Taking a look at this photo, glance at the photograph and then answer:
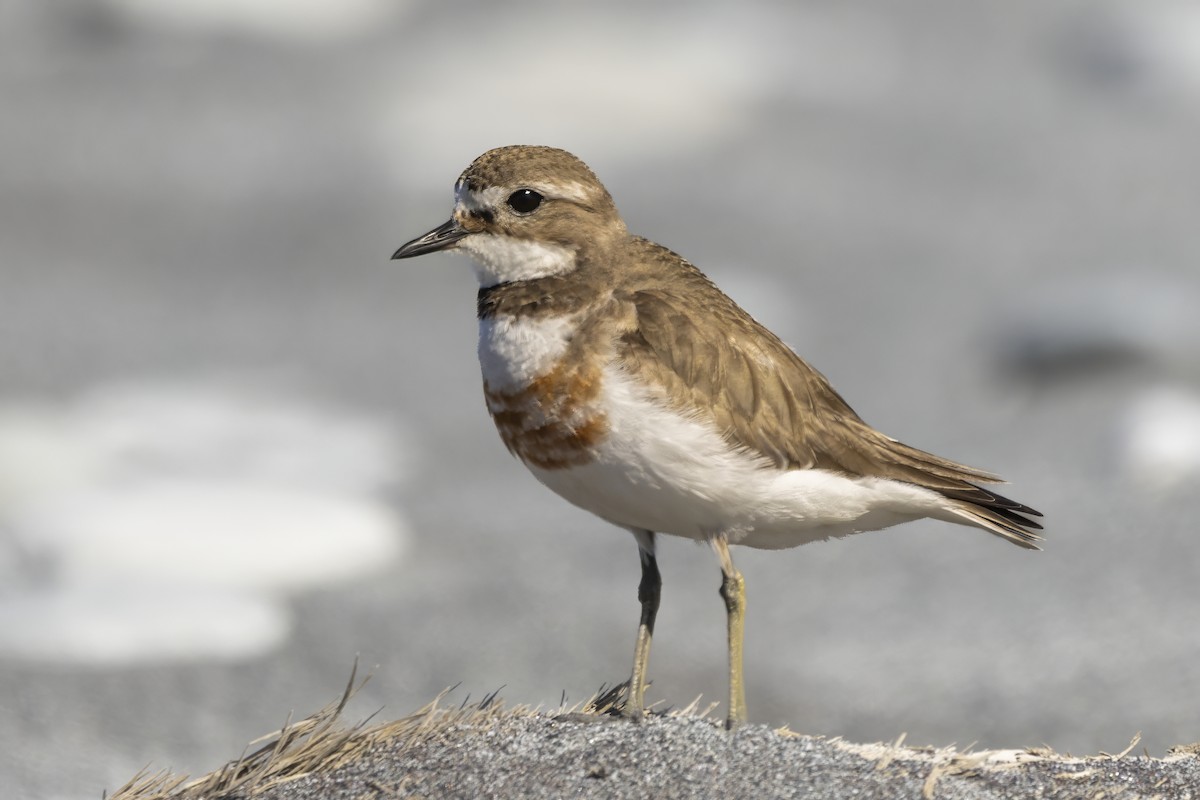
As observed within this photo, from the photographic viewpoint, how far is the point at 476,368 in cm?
1270

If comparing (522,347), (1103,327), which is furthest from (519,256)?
(1103,327)

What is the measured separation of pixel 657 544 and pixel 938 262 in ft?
26.4

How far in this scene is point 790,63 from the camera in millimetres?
14984

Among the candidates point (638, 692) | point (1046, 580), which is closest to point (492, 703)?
point (638, 692)

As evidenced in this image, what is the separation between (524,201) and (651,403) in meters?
0.93

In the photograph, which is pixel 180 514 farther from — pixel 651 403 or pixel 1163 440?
pixel 1163 440

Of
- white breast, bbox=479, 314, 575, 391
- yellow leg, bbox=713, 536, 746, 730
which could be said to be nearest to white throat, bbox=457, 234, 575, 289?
white breast, bbox=479, 314, 575, 391

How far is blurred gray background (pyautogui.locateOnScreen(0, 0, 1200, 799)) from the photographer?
878 centimetres

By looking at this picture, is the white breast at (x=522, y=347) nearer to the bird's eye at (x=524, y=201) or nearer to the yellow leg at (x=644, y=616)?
the bird's eye at (x=524, y=201)

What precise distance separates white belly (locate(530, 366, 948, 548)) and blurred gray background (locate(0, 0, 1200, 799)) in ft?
10.0

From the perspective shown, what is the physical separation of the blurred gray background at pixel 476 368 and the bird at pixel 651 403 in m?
2.99

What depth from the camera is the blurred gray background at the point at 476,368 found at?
878 cm

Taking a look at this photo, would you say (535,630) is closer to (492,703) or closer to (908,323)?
(492,703)

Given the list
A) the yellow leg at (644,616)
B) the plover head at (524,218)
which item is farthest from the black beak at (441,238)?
the yellow leg at (644,616)
